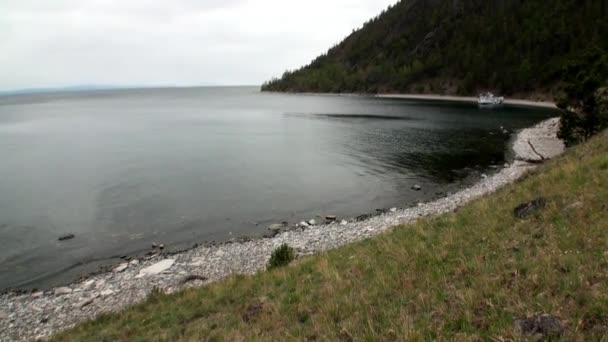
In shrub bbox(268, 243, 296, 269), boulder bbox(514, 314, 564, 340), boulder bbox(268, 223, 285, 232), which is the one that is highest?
boulder bbox(514, 314, 564, 340)

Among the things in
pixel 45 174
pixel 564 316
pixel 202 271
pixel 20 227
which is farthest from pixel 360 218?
pixel 45 174

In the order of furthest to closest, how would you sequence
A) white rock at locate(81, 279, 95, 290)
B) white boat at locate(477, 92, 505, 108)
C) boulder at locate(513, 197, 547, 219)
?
white boat at locate(477, 92, 505, 108)
white rock at locate(81, 279, 95, 290)
boulder at locate(513, 197, 547, 219)

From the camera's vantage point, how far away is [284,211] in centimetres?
2981

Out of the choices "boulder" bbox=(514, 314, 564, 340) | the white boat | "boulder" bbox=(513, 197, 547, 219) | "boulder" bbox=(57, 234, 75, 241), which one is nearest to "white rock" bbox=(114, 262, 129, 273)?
"boulder" bbox=(57, 234, 75, 241)

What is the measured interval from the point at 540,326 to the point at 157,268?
17795mm

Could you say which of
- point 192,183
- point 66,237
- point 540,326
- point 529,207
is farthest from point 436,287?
point 192,183

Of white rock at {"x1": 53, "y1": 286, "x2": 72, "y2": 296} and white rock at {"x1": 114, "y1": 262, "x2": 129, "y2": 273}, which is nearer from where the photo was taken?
white rock at {"x1": 53, "y1": 286, "x2": 72, "y2": 296}

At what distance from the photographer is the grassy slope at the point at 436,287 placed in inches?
272

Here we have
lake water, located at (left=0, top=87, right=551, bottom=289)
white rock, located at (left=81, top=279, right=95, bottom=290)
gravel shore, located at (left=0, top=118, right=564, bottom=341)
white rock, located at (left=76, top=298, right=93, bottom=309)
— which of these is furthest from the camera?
lake water, located at (left=0, top=87, right=551, bottom=289)

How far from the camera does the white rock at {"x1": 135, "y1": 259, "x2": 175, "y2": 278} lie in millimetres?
19039

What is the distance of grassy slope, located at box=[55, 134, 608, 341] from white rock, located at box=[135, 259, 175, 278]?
5.24m

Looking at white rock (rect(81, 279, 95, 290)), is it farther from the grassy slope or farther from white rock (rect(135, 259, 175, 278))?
the grassy slope

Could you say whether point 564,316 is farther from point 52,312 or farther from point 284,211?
point 284,211

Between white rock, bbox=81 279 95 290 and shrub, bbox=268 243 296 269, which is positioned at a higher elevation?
shrub, bbox=268 243 296 269
